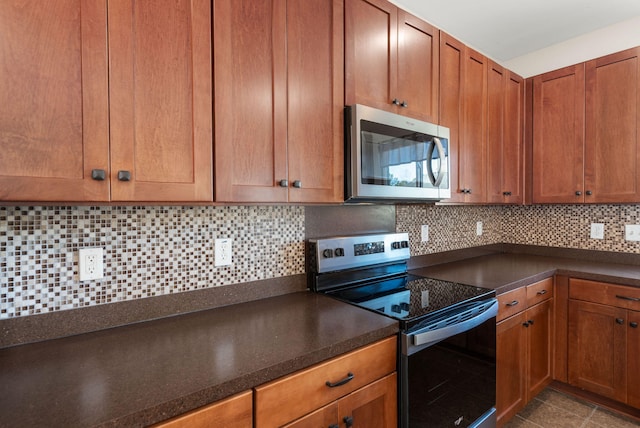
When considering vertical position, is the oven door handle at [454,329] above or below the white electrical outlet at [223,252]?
below

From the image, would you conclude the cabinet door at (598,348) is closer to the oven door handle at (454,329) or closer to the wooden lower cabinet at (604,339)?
the wooden lower cabinet at (604,339)

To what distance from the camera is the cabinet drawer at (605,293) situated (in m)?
1.93

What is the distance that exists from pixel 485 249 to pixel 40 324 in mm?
3016

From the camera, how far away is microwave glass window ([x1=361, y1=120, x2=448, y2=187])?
4.98 feet

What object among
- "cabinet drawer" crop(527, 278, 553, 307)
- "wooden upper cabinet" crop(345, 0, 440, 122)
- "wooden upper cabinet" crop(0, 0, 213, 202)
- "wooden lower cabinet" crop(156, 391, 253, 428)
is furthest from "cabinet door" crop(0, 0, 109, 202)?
"cabinet drawer" crop(527, 278, 553, 307)

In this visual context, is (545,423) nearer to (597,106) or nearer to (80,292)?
(597,106)

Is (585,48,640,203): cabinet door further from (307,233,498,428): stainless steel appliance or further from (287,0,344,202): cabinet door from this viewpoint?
(287,0,344,202): cabinet door

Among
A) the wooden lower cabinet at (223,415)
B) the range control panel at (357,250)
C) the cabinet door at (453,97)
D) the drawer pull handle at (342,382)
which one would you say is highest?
the cabinet door at (453,97)

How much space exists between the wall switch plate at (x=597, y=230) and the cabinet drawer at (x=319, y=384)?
2294 millimetres

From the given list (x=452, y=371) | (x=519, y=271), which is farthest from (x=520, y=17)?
(x=452, y=371)

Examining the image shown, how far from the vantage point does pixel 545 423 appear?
1992mm

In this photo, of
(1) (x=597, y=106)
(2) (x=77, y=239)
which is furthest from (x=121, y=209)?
(1) (x=597, y=106)

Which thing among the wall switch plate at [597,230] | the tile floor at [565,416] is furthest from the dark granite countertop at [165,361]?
the wall switch plate at [597,230]

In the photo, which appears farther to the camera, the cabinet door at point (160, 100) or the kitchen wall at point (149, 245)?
the kitchen wall at point (149, 245)
